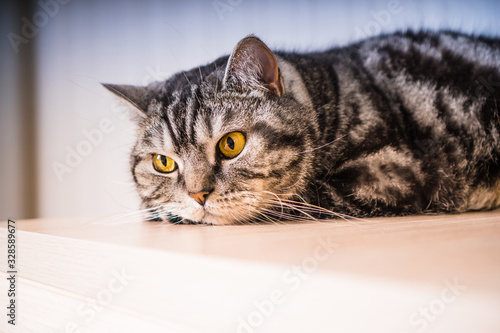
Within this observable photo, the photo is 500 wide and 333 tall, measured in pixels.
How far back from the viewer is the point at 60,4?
1924 mm

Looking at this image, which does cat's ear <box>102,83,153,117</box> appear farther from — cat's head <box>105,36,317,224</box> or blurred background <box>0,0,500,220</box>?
blurred background <box>0,0,500,220</box>

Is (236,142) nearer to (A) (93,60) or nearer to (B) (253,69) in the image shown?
(B) (253,69)

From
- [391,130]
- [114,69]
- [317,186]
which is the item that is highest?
[114,69]

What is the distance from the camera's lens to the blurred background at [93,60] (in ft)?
4.98

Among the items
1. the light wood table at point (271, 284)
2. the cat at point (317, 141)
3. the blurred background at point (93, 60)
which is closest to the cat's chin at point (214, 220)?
the cat at point (317, 141)

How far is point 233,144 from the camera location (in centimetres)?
84

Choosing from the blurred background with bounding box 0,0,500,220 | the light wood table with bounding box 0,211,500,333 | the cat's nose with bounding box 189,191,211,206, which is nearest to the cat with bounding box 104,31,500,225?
the cat's nose with bounding box 189,191,211,206

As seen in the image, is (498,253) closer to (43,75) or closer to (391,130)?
(391,130)

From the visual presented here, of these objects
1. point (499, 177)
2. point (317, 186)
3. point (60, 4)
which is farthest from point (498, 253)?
point (60, 4)

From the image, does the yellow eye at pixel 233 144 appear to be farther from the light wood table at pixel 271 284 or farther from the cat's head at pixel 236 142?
the light wood table at pixel 271 284

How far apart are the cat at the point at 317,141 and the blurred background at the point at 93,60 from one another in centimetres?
60

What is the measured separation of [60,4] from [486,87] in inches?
78.2

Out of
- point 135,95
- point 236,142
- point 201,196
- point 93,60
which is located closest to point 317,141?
point 236,142

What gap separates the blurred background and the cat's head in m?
0.69
